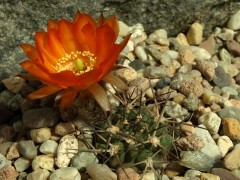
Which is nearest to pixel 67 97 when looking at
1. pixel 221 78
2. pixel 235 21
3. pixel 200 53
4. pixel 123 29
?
pixel 123 29

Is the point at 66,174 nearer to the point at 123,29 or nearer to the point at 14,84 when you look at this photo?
the point at 14,84

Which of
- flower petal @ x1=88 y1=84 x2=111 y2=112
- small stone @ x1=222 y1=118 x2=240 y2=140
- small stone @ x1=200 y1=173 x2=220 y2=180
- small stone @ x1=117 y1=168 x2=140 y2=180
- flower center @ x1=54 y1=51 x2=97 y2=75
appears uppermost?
flower center @ x1=54 y1=51 x2=97 y2=75

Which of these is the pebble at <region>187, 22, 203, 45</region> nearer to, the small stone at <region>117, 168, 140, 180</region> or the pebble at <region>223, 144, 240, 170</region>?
the pebble at <region>223, 144, 240, 170</region>

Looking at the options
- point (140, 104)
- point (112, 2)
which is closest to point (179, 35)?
point (112, 2)

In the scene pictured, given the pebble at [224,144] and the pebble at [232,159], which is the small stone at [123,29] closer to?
the pebble at [224,144]

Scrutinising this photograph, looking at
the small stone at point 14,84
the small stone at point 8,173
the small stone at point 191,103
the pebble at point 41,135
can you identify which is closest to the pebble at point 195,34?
the small stone at point 191,103

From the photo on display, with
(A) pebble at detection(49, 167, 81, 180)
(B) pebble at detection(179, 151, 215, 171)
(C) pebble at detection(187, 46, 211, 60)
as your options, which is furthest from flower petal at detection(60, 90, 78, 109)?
(C) pebble at detection(187, 46, 211, 60)
